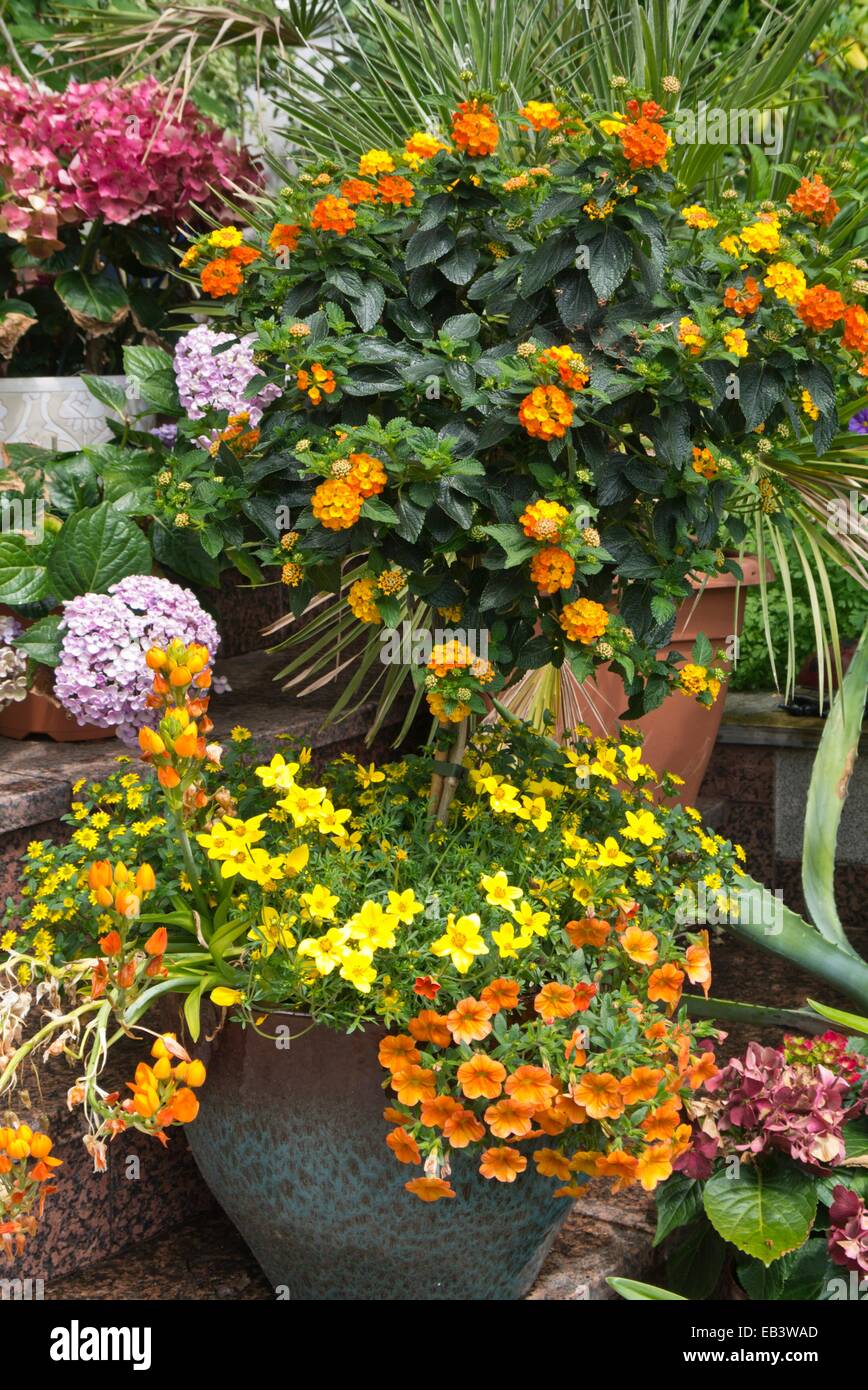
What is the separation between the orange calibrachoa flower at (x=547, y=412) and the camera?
1.31m

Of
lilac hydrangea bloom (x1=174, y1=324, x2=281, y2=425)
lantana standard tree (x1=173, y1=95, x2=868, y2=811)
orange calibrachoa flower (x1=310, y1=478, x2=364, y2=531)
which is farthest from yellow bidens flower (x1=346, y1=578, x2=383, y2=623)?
lilac hydrangea bloom (x1=174, y1=324, x2=281, y2=425)

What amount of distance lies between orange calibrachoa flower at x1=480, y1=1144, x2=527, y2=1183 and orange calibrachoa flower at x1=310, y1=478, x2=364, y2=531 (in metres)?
0.61

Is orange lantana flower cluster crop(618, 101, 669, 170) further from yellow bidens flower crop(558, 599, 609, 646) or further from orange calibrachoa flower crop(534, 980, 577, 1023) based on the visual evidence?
orange calibrachoa flower crop(534, 980, 577, 1023)

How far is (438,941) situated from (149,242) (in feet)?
5.22

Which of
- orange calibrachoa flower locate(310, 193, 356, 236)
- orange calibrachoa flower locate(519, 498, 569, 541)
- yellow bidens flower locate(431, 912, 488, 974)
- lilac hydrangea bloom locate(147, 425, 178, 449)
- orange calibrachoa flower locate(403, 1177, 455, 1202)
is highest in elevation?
orange calibrachoa flower locate(310, 193, 356, 236)

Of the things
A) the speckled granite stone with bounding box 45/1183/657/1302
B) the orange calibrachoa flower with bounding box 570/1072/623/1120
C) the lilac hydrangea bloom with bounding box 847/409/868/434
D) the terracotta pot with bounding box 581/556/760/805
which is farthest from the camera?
the lilac hydrangea bloom with bounding box 847/409/868/434

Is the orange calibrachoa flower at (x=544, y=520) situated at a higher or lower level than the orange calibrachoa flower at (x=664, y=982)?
higher

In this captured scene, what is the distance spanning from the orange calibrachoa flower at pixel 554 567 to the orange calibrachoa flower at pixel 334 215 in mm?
399

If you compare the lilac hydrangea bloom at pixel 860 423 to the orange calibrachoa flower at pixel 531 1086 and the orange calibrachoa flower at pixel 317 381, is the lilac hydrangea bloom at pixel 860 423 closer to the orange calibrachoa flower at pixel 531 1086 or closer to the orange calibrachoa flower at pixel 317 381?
the orange calibrachoa flower at pixel 317 381

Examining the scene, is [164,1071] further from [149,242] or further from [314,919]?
[149,242]

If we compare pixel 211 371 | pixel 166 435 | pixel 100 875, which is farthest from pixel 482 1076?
pixel 166 435

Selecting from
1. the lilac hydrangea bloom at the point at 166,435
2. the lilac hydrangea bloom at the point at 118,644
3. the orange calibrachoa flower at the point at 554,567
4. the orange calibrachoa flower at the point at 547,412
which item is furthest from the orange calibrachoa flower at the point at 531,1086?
the lilac hydrangea bloom at the point at 166,435

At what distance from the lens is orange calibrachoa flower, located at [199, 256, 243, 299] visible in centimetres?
152

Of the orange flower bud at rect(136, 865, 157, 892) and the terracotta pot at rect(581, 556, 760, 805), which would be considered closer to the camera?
the orange flower bud at rect(136, 865, 157, 892)
